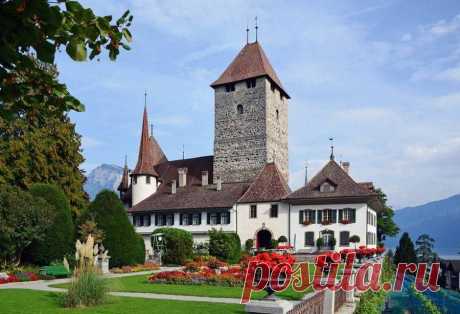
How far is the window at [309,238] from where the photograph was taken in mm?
38406

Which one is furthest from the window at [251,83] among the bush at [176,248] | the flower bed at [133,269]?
the flower bed at [133,269]

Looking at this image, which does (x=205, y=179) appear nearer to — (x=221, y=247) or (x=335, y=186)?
(x=335, y=186)

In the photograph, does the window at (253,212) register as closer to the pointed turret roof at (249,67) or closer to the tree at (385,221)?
the pointed turret roof at (249,67)

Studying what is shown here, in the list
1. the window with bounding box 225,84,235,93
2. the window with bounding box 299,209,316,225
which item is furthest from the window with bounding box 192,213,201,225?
the window with bounding box 225,84,235,93

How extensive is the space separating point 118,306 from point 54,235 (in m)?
14.5

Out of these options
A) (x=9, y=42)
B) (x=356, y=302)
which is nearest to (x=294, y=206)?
(x=356, y=302)

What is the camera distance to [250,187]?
43688mm

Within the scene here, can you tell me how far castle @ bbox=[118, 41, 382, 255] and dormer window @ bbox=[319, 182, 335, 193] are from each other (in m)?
0.08

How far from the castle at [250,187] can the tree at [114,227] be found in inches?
632

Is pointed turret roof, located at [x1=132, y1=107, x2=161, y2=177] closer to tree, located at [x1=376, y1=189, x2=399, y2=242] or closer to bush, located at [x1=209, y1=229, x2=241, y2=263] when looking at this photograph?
bush, located at [x1=209, y1=229, x2=241, y2=263]

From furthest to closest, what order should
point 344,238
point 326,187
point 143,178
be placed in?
1. point 143,178
2. point 326,187
3. point 344,238

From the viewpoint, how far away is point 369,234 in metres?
38.4

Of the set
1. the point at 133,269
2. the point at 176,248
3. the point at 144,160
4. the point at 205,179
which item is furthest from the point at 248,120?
the point at 133,269

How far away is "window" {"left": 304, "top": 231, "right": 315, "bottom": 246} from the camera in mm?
38406
